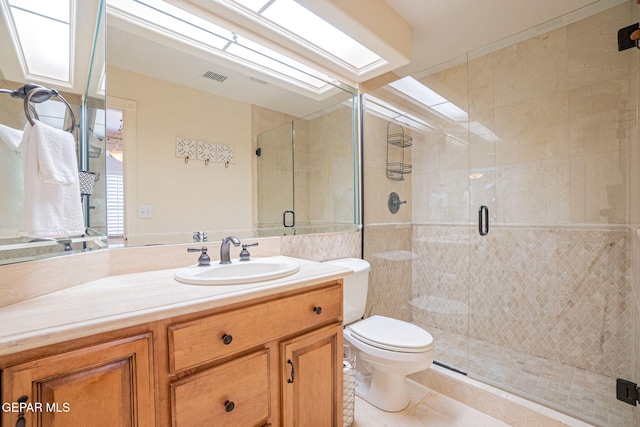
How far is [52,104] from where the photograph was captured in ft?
3.21

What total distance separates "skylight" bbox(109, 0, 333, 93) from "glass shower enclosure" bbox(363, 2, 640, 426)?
73cm

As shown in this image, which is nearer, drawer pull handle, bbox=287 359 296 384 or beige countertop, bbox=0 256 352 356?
beige countertop, bbox=0 256 352 356

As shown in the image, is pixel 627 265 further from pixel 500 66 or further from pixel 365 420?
pixel 365 420

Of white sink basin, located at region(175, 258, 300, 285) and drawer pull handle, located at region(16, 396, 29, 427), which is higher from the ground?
white sink basin, located at region(175, 258, 300, 285)

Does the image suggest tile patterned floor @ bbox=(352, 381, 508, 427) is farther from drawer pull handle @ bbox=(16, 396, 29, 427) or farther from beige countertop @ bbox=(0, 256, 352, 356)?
drawer pull handle @ bbox=(16, 396, 29, 427)

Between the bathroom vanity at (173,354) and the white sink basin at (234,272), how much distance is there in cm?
4

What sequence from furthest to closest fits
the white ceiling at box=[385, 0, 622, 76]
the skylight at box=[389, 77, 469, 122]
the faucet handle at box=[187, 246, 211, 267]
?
1. the skylight at box=[389, 77, 469, 122]
2. the white ceiling at box=[385, 0, 622, 76]
3. the faucet handle at box=[187, 246, 211, 267]

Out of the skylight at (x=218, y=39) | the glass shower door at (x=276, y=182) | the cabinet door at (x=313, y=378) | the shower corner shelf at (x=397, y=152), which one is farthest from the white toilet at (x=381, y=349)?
the skylight at (x=218, y=39)

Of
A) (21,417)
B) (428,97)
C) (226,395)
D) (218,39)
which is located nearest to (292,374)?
(226,395)

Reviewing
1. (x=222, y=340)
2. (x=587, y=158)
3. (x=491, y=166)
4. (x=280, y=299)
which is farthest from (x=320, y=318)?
(x=587, y=158)

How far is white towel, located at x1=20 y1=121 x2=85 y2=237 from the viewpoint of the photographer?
857mm

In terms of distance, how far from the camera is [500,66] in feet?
7.00

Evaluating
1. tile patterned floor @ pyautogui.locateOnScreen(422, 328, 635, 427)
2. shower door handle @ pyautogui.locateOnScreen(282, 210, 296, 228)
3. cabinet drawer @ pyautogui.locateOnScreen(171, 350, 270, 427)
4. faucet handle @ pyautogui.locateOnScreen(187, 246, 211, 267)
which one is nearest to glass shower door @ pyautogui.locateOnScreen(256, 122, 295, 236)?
shower door handle @ pyautogui.locateOnScreen(282, 210, 296, 228)

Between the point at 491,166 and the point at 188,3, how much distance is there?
2211 mm
